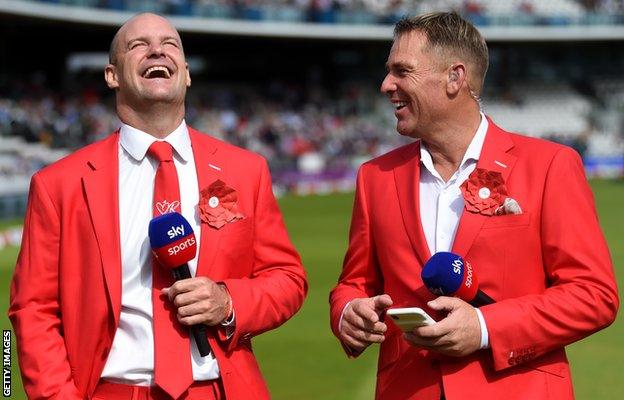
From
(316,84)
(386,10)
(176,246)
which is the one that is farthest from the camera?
(316,84)

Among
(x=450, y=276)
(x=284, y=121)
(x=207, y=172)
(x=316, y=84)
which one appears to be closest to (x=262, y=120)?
(x=284, y=121)

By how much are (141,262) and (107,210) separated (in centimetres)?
22

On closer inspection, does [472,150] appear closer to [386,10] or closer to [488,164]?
[488,164]

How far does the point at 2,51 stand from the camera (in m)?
39.3

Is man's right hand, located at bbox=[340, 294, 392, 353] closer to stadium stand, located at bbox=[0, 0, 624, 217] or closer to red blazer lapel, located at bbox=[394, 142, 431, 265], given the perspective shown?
red blazer lapel, located at bbox=[394, 142, 431, 265]

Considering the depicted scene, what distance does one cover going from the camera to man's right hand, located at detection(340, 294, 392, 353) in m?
3.66

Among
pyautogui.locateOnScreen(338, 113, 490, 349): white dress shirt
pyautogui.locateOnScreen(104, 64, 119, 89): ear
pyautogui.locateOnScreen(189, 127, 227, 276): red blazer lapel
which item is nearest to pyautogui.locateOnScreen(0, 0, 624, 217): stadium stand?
pyautogui.locateOnScreen(104, 64, 119, 89): ear

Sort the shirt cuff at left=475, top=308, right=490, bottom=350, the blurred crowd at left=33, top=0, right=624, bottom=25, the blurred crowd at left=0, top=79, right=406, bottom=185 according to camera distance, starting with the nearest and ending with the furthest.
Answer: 1. the shirt cuff at left=475, top=308, right=490, bottom=350
2. the blurred crowd at left=0, top=79, right=406, bottom=185
3. the blurred crowd at left=33, top=0, right=624, bottom=25

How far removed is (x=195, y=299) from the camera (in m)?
3.69

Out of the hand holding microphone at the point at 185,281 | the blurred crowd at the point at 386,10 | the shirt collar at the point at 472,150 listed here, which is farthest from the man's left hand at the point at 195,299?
the blurred crowd at the point at 386,10

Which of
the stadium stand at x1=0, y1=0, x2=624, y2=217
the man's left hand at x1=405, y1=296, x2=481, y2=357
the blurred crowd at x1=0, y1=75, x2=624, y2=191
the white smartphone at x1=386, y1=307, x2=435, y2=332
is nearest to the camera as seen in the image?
the white smartphone at x1=386, y1=307, x2=435, y2=332

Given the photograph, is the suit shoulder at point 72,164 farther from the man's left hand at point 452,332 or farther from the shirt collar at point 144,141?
the man's left hand at point 452,332

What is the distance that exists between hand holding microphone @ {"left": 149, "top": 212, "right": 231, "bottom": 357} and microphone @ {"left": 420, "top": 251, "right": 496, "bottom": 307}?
732 mm

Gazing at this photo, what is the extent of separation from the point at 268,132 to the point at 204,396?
35.1m
